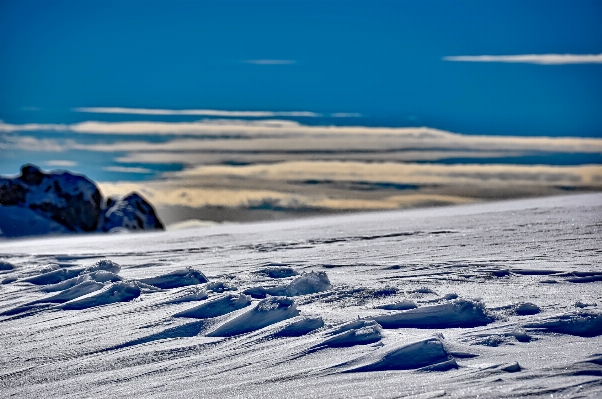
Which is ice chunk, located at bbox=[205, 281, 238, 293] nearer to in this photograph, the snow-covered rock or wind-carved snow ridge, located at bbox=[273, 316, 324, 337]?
wind-carved snow ridge, located at bbox=[273, 316, 324, 337]

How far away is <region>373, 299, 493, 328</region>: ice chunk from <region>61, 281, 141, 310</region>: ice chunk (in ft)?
6.82

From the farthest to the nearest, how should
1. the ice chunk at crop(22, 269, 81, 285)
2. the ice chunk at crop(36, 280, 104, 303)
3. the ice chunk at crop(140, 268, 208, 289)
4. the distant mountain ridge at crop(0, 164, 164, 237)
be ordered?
the distant mountain ridge at crop(0, 164, 164, 237)
the ice chunk at crop(22, 269, 81, 285)
the ice chunk at crop(140, 268, 208, 289)
the ice chunk at crop(36, 280, 104, 303)

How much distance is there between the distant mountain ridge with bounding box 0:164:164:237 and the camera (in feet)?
152

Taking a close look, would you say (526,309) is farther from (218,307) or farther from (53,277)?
(53,277)

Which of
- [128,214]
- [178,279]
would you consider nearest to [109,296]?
[178,279]

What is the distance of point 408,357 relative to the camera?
338 cm

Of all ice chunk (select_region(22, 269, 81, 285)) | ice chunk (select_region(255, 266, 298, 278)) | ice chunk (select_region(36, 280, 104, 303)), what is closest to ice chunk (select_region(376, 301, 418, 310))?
ice chunk (select_region(255, 266, 298, 278))

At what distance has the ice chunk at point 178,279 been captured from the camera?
5.63 meters

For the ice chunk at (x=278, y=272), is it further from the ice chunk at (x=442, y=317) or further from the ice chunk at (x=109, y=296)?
the ice chunk at (x=442, y=317)

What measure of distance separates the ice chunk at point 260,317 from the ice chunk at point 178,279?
1.35m

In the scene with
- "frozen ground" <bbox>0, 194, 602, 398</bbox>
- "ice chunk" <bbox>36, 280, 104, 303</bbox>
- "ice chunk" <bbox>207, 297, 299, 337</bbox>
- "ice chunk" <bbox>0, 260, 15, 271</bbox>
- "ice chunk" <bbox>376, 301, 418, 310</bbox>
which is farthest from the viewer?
"ice chunk" <bbox>0, 260, 15, 271</bbox>

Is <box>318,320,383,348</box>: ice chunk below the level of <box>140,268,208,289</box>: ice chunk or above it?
below

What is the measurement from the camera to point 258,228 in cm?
1036

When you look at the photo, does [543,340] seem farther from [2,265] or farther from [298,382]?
[2,265]
